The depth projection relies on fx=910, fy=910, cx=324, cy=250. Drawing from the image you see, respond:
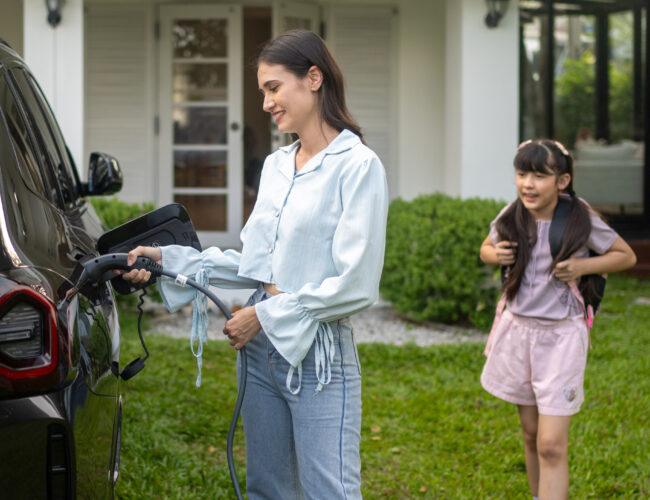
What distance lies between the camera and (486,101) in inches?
325

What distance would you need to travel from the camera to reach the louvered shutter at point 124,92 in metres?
9.98

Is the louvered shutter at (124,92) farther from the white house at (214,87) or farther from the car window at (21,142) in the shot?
the car window at (21,142)

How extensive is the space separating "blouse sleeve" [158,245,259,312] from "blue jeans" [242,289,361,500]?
0.39 ft

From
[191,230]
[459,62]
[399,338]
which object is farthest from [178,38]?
[191,230]

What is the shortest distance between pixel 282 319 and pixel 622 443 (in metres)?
3.01

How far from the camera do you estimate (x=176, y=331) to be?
7.69 meters

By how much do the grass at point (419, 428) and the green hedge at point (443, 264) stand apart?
0.75m

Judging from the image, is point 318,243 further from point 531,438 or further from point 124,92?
point 124,92

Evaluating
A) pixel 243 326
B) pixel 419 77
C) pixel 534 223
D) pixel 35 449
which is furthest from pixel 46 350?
pixel 419 77

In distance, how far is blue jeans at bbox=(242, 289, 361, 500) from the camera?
7.66 feet

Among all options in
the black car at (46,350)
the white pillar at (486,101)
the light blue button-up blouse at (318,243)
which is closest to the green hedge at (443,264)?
the white pillar at (486,101)

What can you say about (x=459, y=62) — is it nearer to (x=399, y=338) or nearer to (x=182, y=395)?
(x=399, y=338)

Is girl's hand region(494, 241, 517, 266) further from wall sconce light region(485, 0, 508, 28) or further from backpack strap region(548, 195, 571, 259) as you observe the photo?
wall sconce light region(485, 0, 508, 28)

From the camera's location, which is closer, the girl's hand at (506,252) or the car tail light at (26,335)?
the car tail light at (26,335)
